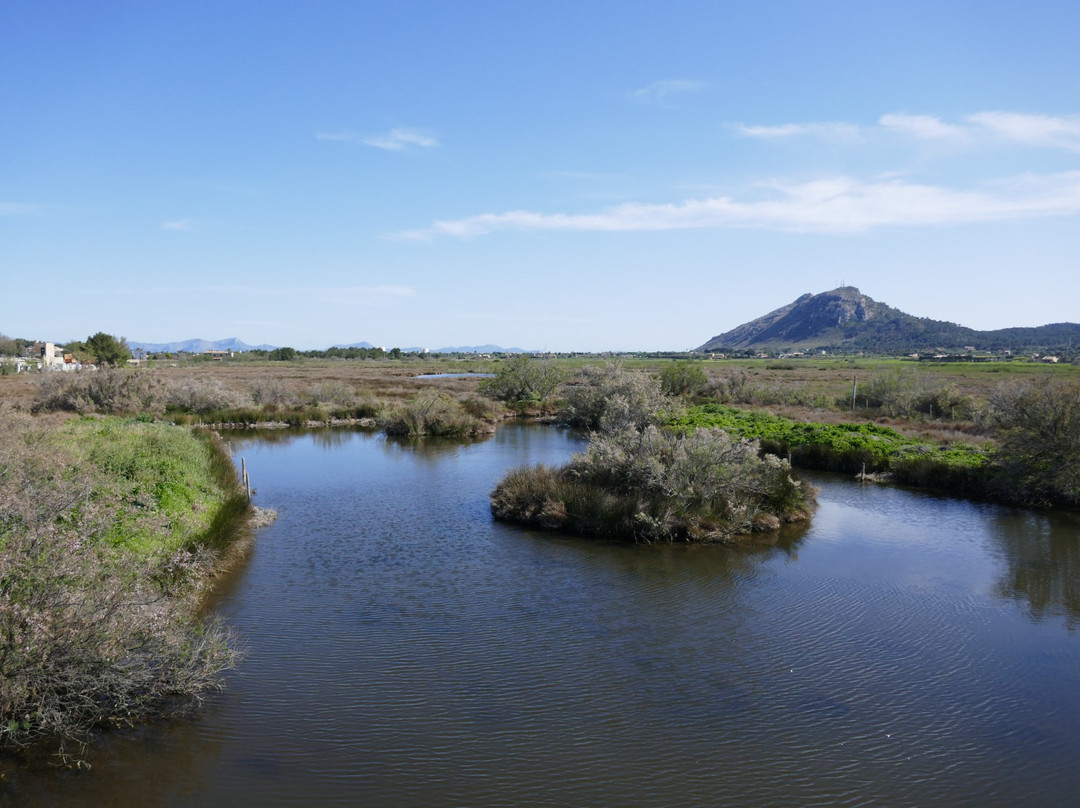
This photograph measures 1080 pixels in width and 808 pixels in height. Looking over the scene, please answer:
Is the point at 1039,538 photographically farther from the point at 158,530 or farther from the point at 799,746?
the point at 158,530

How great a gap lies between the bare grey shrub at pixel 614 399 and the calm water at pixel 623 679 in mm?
12263

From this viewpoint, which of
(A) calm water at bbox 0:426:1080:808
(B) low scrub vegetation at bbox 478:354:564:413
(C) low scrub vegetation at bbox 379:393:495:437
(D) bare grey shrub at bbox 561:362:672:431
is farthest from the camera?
(B) low scrub vegetation at bbox 478:354:564:413

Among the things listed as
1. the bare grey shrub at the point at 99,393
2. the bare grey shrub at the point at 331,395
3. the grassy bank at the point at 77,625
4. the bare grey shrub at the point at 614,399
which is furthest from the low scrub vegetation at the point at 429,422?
the grassy bank at the point at 77,625

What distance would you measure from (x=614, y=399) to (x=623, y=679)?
67.9 feet

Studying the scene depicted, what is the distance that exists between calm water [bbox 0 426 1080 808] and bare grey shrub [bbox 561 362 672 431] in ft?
40.2

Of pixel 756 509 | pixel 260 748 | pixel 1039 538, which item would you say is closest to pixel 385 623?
pixel 260 748

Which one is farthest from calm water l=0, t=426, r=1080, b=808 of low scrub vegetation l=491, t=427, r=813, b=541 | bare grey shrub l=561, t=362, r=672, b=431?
bare grey shrub l=561, t=362, r=672, b=431

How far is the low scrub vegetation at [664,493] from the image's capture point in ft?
56.9

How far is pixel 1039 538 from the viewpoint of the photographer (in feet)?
59.9

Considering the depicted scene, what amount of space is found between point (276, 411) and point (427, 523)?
26.8 metres

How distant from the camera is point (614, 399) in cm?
3028

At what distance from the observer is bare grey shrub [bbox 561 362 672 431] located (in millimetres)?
29703

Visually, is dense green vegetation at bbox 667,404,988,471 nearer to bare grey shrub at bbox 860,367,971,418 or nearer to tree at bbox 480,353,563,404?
bare grey shrub at bbox 860,367,971,418

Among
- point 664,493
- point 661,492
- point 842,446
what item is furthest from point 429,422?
point 664,493
